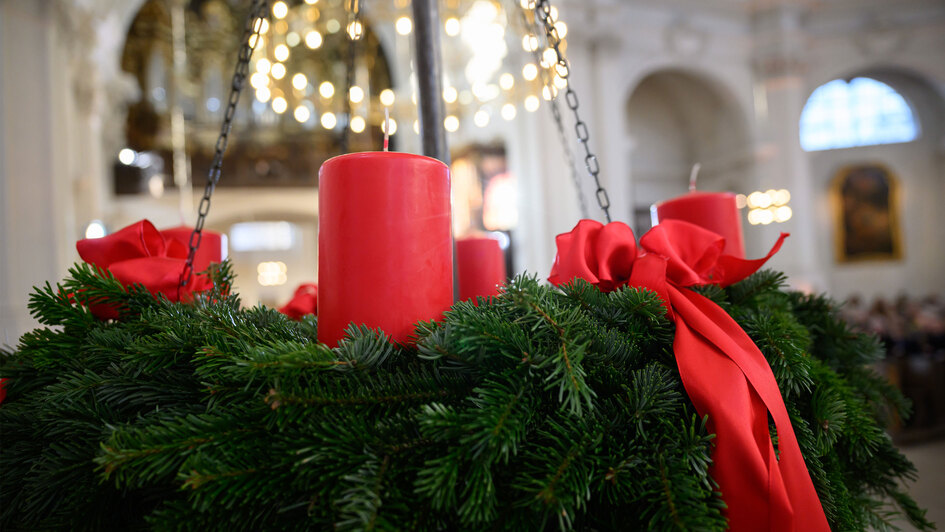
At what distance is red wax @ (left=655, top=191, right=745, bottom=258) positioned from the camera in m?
0.71

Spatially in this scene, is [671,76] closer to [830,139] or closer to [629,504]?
[830,139]

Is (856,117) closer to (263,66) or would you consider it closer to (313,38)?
(313,38)

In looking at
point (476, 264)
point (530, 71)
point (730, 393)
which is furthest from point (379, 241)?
point (530, 71)

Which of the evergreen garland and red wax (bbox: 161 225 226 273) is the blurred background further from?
the evergreen garland

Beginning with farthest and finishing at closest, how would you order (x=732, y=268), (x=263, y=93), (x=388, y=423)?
(x=263, y=93) < (x=732, y=268) < (x=388, y=423)

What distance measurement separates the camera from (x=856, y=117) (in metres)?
8.36

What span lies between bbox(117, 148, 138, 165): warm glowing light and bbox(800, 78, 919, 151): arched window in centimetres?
908

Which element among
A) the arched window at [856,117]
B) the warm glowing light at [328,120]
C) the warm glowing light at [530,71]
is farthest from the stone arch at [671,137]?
the warm glowing light at [328,120]

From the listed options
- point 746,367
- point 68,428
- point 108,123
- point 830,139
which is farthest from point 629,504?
point 830,139

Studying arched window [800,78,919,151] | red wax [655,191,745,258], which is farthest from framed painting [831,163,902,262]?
red wax [655,191,745,258]

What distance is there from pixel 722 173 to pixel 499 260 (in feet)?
23.6

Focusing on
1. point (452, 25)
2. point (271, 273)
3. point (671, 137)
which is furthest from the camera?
A: point (271, 273)

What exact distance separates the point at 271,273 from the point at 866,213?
10.2 metres

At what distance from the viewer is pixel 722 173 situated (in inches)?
282
